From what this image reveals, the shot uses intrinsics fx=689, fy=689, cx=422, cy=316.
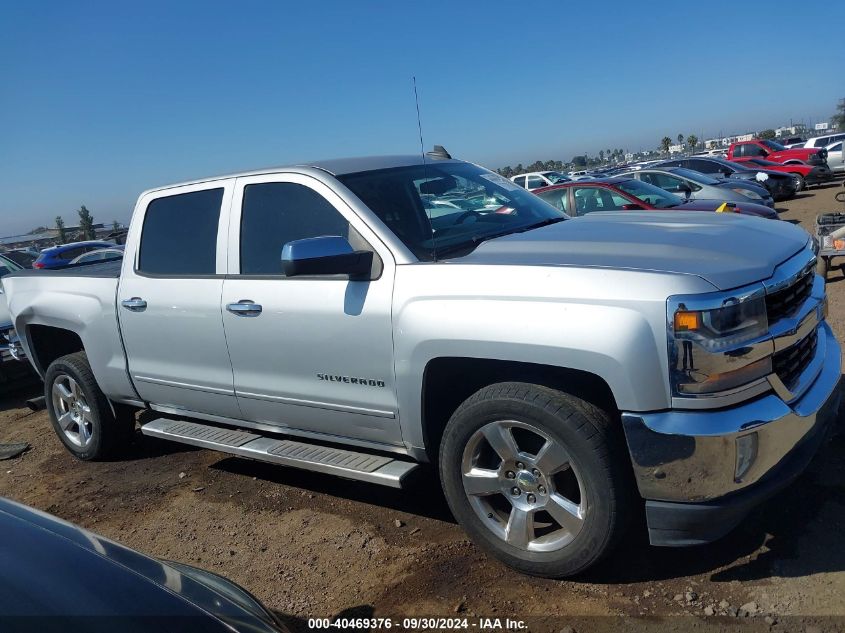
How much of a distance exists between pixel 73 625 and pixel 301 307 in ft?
7.02

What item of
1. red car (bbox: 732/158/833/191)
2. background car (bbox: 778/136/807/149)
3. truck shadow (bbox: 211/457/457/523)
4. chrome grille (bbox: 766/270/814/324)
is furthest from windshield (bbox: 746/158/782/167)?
truck shadow (bbox: 211/457/457/523)

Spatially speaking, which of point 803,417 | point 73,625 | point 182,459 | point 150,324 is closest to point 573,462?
point 803,417

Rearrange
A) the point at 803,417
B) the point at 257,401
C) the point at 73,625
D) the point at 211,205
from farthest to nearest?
the point at 211,205
the point at 257,401
the point at 803,417
the point at 73,625

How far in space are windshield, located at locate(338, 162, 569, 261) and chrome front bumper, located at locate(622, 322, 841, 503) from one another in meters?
1.35

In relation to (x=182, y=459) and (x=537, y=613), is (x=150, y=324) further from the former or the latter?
(x=537, y=613)

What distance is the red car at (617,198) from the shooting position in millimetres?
10664

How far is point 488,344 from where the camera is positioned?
2.97 metres

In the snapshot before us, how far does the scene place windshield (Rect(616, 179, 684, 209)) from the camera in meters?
10.8

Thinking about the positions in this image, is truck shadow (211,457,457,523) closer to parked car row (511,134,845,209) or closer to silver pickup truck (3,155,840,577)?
silver pickup truck (3,155,840,577)

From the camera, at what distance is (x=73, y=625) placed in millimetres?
1641

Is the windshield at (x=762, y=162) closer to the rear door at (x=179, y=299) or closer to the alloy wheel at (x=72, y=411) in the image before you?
the rear door at (x=179, y=299)

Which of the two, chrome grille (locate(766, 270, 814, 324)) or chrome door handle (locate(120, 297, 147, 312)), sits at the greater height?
chrome door handle (locate(120, 297, 147, 312))

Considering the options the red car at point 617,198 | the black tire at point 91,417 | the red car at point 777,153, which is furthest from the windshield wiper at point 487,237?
the red car at point 777,153

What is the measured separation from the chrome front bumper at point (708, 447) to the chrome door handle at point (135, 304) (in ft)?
10.5
